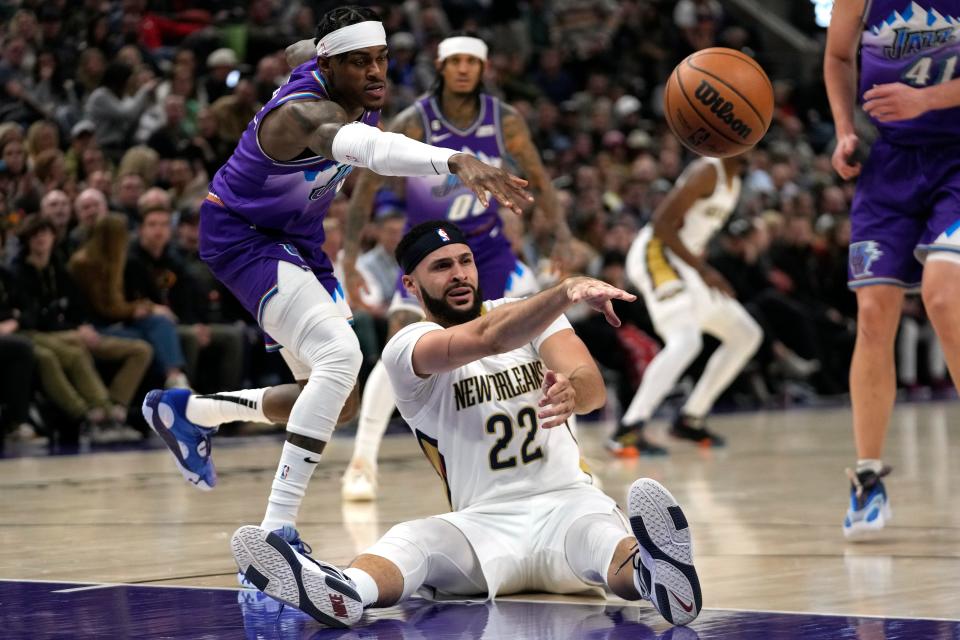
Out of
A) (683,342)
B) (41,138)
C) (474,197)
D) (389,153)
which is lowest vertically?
(683,342)

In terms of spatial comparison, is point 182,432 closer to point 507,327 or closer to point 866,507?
point 507,327

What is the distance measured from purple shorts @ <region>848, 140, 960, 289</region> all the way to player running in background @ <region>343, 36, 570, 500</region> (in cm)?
206

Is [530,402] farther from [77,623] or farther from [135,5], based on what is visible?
[135,5]

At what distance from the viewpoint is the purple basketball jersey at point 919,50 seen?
5211mm

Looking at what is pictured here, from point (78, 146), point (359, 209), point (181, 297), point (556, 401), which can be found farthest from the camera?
point (78, 146)

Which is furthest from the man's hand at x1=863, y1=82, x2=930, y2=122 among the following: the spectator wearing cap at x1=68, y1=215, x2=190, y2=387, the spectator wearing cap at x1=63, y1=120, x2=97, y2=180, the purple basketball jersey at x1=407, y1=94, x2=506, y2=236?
the spectator wearing cap at x1=63, y1=120, x2=97, y2=180

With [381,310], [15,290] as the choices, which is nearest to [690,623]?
[15,290]

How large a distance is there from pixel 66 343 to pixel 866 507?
6.50 metres

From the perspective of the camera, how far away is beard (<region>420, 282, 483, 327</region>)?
4328mm

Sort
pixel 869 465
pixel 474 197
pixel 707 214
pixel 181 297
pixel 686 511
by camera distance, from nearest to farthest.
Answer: pixel 869 465 → pixel 686 511 → pixel 474 197 → pixel 707 214 → pixel 181 297

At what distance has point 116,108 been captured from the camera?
41.5 ft

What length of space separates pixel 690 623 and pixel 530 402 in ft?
3.03

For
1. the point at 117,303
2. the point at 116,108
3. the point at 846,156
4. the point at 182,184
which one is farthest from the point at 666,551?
the point at 116,108

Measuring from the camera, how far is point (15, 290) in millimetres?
9961
